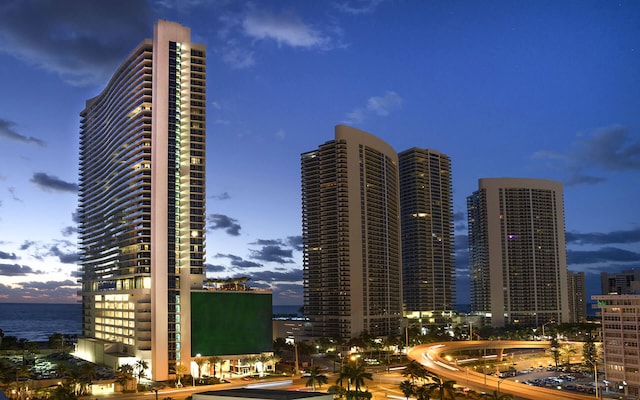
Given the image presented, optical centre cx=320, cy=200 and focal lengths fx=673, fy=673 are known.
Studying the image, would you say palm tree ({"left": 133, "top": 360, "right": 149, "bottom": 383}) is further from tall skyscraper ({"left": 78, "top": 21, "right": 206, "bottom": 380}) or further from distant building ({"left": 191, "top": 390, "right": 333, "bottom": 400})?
distant building ({"left": 191, "top": 390, "right": 333, "bottom": 400})

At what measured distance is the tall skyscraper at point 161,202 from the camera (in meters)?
152

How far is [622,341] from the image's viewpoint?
143125 mm

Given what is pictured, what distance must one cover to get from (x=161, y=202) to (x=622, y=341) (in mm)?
105860

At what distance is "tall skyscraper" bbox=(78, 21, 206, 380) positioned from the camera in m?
152

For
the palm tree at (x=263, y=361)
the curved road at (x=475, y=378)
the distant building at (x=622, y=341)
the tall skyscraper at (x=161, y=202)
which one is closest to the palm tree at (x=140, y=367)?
the tall skyscraper at (x=161, y=202)

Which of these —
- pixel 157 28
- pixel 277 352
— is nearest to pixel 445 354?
pixel 277 352

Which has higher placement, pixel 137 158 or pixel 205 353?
pixel 137 158

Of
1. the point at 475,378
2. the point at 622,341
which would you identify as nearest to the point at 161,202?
the point at 475,378

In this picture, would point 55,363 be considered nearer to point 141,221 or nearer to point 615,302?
point 141,221

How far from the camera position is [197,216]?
158 metres

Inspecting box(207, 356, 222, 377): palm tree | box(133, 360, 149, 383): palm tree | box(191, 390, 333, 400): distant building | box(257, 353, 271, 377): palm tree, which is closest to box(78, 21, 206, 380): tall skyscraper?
box(133, 360, 149, 383): palm tree

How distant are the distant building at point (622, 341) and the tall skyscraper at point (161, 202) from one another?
91608mm

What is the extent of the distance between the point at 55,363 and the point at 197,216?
54181mm

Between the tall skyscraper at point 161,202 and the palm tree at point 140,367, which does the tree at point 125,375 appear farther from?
the tall skyscraper at point 161,202
